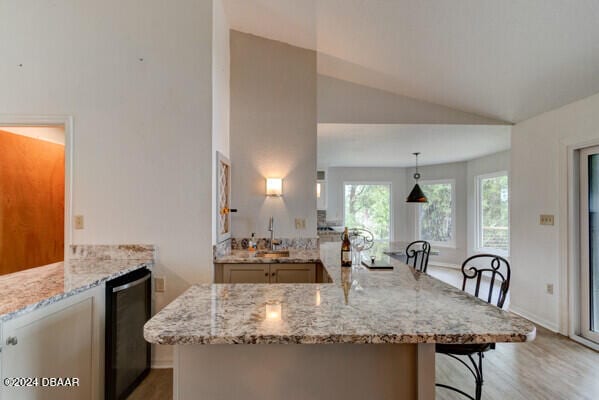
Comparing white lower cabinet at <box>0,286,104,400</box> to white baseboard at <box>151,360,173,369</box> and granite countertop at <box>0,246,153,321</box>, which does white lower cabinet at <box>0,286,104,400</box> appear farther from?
white baseboard at <box>151,360,173,369</box>

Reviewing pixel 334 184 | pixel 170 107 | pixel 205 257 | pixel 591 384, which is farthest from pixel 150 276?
pixel 334 184

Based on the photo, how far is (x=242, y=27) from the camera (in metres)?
3.60

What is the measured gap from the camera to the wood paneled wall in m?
3.05

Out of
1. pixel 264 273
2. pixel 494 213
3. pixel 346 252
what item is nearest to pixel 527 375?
pixel 346 252

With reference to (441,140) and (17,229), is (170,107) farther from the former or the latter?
(441,140)

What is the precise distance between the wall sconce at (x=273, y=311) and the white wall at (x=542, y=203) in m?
3.47

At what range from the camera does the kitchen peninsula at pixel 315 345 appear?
3.69 feet

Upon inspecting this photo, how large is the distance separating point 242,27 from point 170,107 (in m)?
1.52

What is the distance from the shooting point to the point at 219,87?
3123 mm

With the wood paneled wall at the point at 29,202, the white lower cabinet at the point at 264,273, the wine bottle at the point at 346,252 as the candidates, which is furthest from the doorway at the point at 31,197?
the wine bottle at the point at 346,252

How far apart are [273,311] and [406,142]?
14.3ft

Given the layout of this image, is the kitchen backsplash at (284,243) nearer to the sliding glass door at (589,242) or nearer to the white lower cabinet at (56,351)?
the white lower cabinet at (56,351)

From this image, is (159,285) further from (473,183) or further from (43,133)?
(473,183)

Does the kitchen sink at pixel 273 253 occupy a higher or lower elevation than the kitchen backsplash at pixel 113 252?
lower
